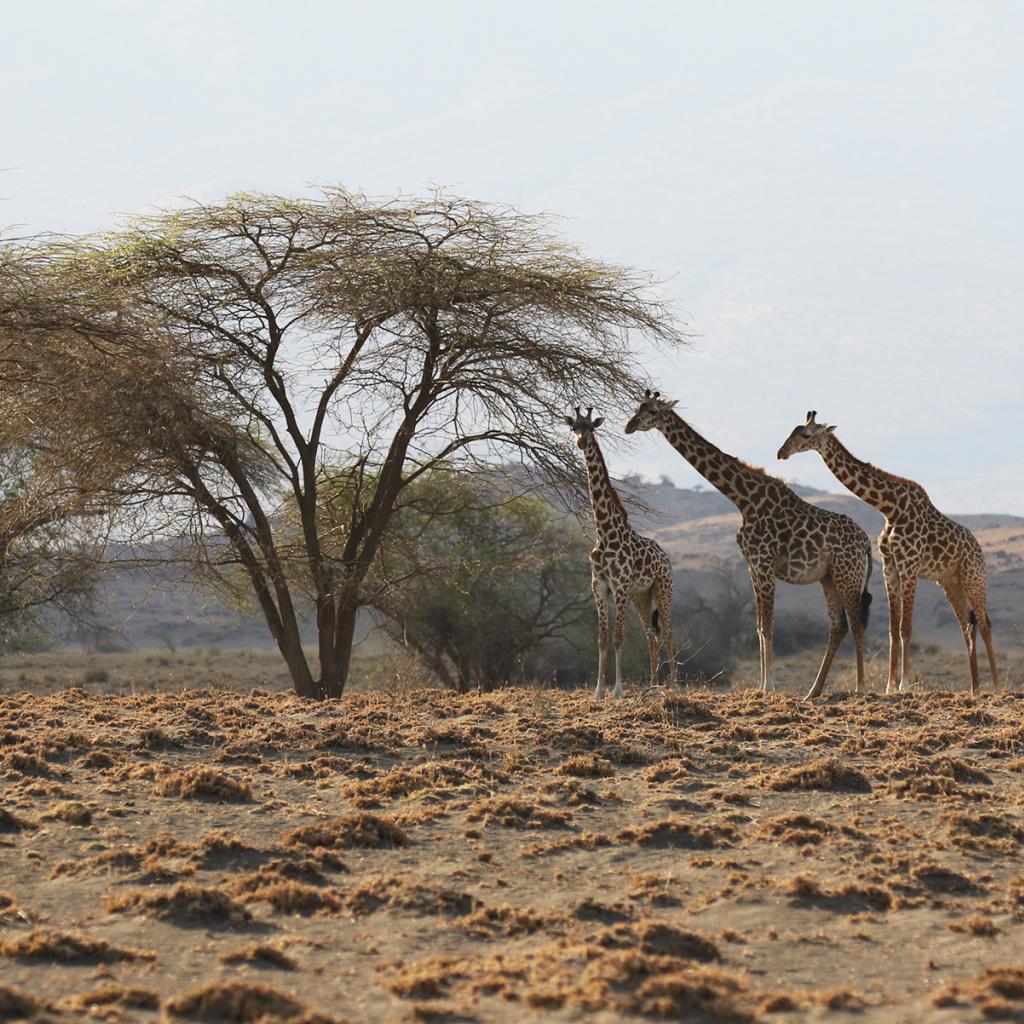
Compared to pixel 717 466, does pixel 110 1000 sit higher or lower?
lower

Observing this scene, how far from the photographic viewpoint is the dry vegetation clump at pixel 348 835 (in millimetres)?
9289

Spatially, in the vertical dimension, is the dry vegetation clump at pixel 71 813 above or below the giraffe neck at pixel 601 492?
below

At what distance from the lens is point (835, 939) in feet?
24.7

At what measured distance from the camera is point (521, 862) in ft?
29.5

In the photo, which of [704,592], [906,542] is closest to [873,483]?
[906,542]

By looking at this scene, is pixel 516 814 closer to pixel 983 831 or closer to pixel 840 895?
pixel 840 895

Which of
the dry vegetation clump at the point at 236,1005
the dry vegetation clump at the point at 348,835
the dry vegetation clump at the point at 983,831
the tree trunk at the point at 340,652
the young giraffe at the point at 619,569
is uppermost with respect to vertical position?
the young giraffe at the point at 619,569

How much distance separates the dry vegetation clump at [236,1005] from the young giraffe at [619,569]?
8134 mm

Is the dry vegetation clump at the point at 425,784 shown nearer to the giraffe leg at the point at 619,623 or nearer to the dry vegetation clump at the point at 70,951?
the dry vegetation clump at the point at 70,951

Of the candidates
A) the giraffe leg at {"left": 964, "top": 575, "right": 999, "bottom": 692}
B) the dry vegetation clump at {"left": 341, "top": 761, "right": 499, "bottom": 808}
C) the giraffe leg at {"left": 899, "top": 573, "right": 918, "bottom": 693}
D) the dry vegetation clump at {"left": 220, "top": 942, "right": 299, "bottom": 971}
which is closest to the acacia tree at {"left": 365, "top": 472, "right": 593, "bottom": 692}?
the giraffe leg at {"left": 899, "top": 573, "right": 918, "bottom": 693}

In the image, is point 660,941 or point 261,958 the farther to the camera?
point 660,941

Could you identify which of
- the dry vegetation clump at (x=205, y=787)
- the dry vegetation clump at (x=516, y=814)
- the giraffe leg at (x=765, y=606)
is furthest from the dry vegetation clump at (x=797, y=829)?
the giraffe leg at (x=765, y=606)

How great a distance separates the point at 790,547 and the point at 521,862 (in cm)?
643

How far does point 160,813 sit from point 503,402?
9.33 metres
